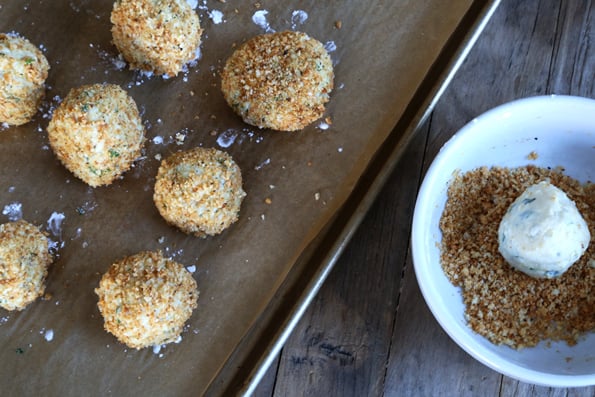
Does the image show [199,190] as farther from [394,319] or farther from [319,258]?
[394,319]

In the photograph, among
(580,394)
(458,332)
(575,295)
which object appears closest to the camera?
(458,332)

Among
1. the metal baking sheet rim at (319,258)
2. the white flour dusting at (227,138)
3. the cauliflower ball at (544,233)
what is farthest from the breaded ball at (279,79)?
the cauliflower ball at (544,233)

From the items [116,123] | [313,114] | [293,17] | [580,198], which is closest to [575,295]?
[580,198]

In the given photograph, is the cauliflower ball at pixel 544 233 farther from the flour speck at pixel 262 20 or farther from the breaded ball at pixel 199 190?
the flour speck at pixel 262 20

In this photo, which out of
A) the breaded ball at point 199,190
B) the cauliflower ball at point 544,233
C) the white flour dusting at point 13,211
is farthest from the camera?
the white flour dusting at point 13,211

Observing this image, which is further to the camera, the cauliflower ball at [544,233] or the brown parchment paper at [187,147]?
the brown parchment paper at [187,147]

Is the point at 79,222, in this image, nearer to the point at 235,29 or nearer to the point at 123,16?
the point at 123,16

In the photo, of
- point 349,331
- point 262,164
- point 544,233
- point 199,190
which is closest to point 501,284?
point 544,233
